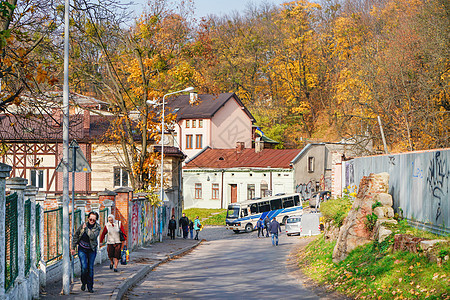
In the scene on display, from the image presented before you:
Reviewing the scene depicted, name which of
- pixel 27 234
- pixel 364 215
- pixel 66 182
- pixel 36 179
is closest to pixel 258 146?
pixel 36 179

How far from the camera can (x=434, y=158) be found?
15.6 metres

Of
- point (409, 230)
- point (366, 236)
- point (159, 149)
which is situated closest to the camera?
point (409, 230)

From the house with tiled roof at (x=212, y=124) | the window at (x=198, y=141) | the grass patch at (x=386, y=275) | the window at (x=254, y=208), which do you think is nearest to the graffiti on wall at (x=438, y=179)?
the grass patch at (x=386, y=275)

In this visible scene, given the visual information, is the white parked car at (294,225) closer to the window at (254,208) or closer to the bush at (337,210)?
the window at (254,208)

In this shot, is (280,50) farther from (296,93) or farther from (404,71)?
(404,71)

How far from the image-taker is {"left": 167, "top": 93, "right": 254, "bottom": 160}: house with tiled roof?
71.7 metres

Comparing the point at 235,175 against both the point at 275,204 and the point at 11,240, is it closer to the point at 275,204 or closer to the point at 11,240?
the point at 275,204

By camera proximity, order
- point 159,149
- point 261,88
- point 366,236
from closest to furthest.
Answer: point 366,236, point 159,149, point 261,88

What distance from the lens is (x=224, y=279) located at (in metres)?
19.7

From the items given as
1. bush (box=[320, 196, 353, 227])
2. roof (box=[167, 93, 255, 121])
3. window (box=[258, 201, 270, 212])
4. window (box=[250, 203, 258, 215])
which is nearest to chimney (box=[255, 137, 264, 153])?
roof (box=[167, 93, 255, 121])

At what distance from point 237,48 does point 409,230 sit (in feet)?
211

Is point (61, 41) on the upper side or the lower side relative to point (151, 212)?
upper

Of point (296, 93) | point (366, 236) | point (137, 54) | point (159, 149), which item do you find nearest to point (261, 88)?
point (296, 93)

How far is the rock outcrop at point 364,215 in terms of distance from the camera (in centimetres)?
1811
